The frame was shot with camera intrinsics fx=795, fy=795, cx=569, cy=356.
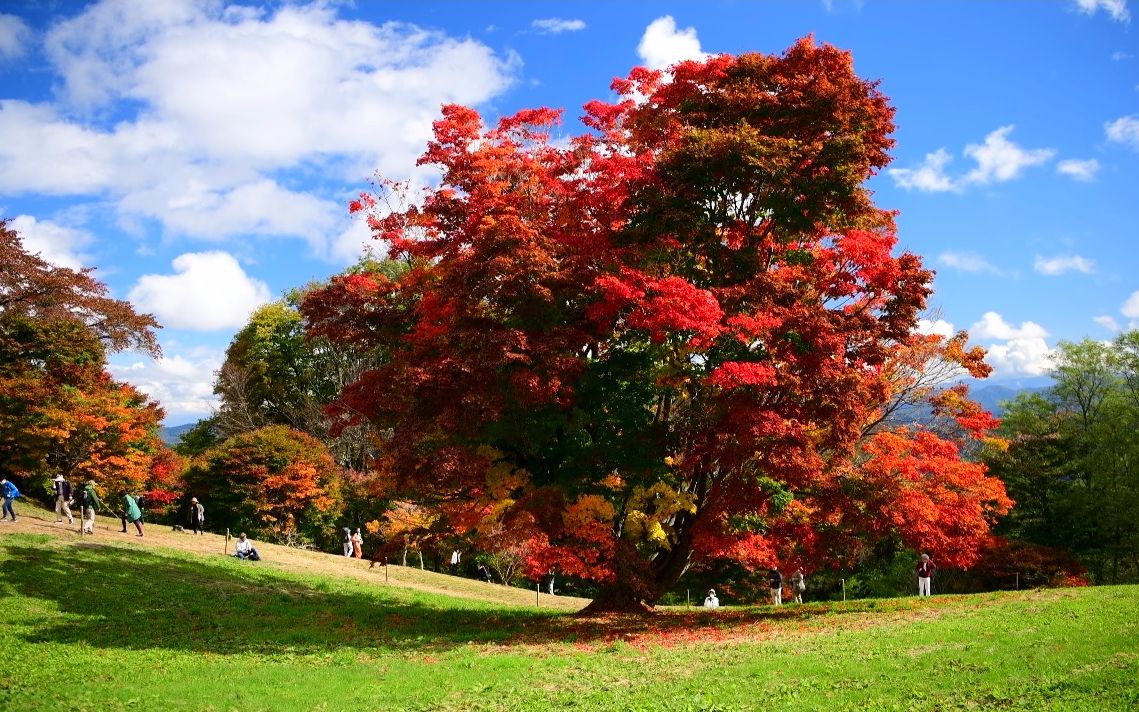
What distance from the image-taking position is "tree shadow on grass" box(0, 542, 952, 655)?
50.3 feet

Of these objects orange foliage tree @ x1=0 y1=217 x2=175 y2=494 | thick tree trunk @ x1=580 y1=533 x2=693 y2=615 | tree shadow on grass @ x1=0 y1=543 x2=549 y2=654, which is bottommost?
tree shadow on grass @ x1=0 y1=543 x2=549 y2=654

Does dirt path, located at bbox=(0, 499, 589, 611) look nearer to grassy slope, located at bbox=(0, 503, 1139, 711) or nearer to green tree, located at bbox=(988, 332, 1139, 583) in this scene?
grassy slope, located at bbox=(0, 503, 1139, 711)

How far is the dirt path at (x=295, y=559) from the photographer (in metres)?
24.5

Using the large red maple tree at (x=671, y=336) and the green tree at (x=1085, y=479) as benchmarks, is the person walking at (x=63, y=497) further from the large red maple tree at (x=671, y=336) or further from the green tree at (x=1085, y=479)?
the green tree at (x=1085, y=479)

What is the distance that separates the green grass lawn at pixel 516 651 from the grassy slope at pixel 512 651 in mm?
47

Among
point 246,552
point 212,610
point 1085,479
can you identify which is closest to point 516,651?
point 212,610

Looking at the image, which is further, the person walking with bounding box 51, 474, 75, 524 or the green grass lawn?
the person walking with bounding box 51, 474, 75, 524

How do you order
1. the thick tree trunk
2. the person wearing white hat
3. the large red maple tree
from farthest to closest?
the person wearing white hat → the thick tree trunk → the large red maple tree

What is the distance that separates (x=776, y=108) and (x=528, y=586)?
1163 inches

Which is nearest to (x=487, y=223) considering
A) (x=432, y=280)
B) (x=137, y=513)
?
(x=432, y=280)

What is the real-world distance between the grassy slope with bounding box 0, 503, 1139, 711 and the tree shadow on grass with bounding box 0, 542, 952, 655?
8cm

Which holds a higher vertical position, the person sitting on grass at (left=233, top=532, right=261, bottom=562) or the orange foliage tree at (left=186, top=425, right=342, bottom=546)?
the orange foliage tree at (left=186, top=425, right=342, bottom=546)

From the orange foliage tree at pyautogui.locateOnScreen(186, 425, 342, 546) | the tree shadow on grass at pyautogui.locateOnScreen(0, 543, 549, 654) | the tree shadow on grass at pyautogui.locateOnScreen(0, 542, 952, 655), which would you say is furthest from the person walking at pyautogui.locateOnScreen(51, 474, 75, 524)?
the orange foliage tree at pyautogui.locateOnScreen(186, 425, 342, 546)

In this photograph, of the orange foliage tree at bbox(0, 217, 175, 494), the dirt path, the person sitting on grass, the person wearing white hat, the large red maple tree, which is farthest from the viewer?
the orange foliage tree at bbox(0, 217, 175, 494)
